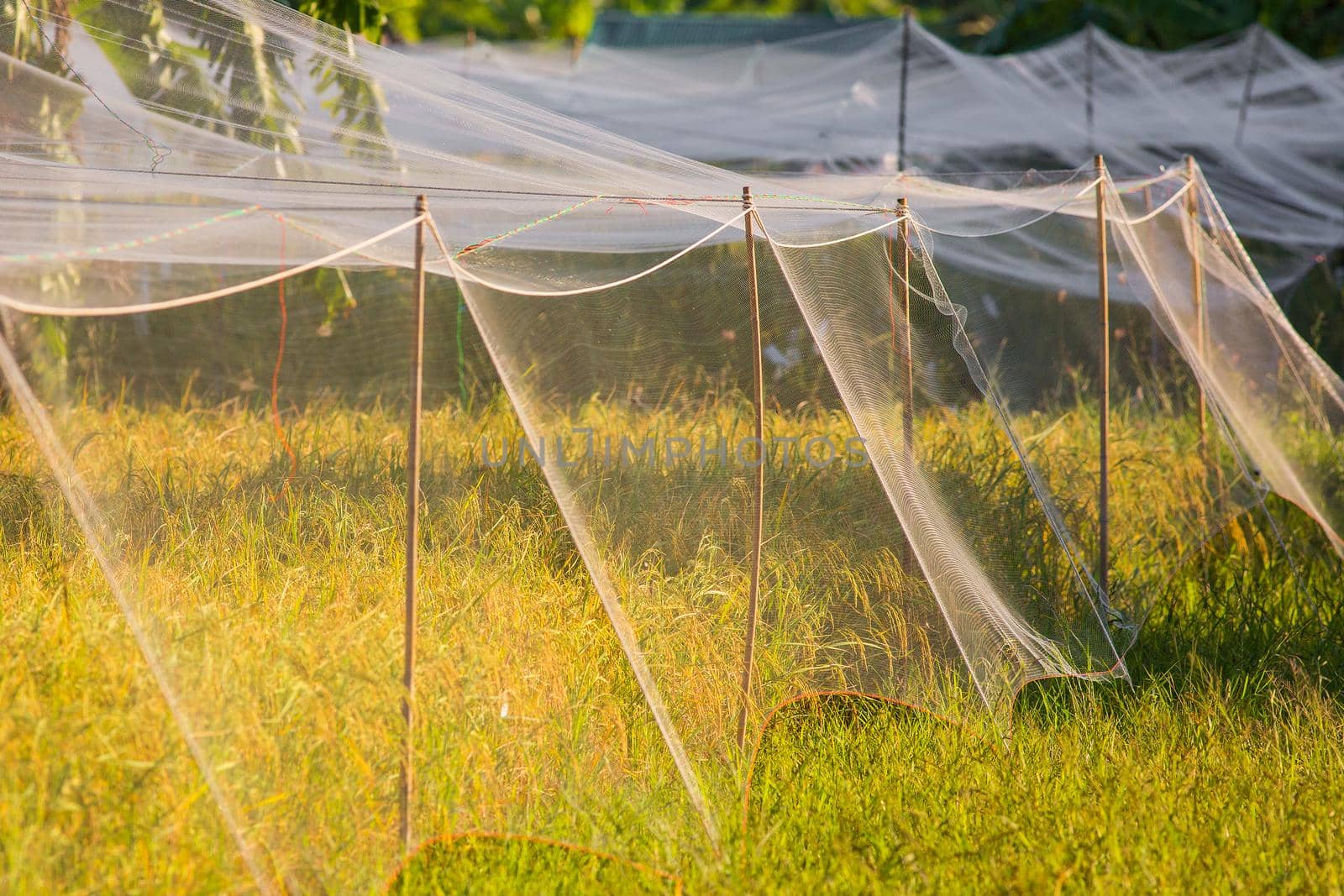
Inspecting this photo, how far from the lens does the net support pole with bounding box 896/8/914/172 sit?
24.8 feet

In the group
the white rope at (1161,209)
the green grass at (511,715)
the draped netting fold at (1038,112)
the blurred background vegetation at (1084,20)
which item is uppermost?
the blurred background vegetation at (1084,20)

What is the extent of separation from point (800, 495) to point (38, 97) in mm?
2322

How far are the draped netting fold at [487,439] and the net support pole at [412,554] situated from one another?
18mm

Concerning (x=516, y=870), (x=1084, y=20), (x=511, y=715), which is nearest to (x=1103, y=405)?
(x=511, y=715)

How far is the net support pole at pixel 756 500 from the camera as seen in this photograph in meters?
3.38

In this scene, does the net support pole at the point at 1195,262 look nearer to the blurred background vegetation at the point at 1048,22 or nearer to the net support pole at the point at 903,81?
the blurred background vegetation at the point at 1048,22

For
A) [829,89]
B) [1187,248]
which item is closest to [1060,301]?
[1187,248]

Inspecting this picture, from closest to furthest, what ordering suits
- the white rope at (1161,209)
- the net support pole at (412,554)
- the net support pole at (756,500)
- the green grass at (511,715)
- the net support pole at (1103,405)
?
the green grass at (511,715) < the net support pole at (412,554) < the net support pole at (756,500) < the net support pole at (1103,405) < the white rope at (1161,209)

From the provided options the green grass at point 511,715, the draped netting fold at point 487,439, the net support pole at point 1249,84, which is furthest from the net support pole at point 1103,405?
the net support pole at point 1249,84

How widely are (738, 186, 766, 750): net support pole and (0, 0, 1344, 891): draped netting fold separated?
0.04 feet

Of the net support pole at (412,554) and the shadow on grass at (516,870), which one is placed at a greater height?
the net support pole at (412,554)

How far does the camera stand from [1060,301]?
202 inches

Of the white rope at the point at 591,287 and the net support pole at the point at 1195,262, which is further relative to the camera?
the net support pole at the point at 1195,262

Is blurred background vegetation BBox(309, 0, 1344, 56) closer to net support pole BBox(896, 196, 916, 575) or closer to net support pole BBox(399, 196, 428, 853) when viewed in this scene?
net support pole BBox(896, 196, 916, 575)
